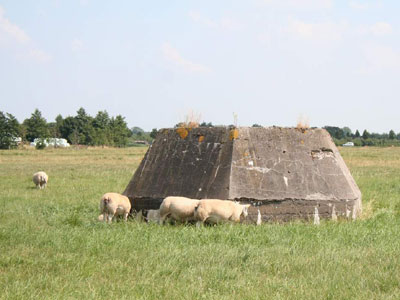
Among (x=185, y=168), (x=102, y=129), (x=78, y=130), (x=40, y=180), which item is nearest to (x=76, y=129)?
(x=78, y=130)

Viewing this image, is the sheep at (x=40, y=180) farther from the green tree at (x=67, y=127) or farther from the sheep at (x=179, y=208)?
the green tree at (x=67, y=127)

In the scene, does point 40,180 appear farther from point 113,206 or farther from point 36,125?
point 36,125

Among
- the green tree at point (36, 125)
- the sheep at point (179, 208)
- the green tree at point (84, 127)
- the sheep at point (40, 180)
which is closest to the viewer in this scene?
the sheep at point (179, 208)

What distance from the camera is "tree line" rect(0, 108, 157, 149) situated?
2692 inches

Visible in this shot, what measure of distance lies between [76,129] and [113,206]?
9013 cm

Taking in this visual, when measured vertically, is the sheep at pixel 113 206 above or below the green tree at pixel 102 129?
below

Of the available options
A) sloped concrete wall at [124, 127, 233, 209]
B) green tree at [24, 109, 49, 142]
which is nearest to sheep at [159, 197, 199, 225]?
sloped concrete wall at [124, 127, 233, 209]

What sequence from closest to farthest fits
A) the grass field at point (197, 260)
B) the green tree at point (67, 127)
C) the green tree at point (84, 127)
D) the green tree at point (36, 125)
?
the grass field at point (197, 260), the green tree at point (36, 125), the green tree at point (84, 127), the green tree at point (67, 127)

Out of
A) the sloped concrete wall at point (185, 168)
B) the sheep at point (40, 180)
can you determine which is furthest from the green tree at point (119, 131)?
the sloped concrete wall at point (185, 168)

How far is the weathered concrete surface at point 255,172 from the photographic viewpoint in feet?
37.0

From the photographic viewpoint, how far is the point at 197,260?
25.6 ft

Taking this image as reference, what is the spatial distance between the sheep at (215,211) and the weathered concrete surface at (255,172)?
1.41 feet

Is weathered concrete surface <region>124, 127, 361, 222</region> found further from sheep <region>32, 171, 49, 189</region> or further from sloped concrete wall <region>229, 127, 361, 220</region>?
sheep <region>32, 171, 49, 189</region>

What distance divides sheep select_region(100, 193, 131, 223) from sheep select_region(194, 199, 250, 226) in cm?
161
